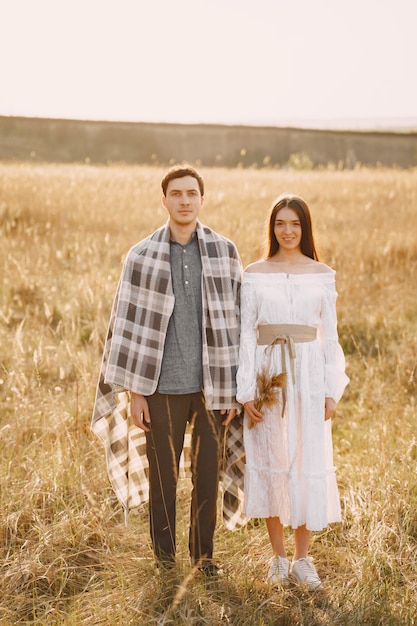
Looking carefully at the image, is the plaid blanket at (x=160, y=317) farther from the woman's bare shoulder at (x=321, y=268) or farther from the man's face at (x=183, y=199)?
the woman's bare shoulder at (x=321, y=268)

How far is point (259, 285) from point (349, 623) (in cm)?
143

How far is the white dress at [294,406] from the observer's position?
3.10 meters

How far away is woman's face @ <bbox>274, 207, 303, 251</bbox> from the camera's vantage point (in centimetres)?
319

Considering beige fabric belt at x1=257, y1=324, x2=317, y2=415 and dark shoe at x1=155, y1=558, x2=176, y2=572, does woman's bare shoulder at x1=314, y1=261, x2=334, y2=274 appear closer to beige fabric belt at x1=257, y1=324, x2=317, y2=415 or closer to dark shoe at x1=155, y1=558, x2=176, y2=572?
beige fabric belt at x1=257, y1=324, x2=317, y2=415

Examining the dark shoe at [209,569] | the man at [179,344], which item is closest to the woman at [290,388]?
the man at [179,344]

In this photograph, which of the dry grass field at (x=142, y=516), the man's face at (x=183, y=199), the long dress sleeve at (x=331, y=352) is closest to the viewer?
the dry grass field at (x=142, y=516)

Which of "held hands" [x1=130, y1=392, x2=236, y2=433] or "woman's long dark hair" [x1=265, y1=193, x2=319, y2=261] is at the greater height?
"woman's long dark hair" [x1=265, y1=193, x2=319, y2=261]

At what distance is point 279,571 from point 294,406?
2.39 feet

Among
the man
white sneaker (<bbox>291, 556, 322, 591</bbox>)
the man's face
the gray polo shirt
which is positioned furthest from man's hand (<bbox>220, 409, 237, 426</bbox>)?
the man's face

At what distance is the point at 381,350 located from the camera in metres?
5.95

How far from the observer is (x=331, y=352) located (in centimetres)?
316

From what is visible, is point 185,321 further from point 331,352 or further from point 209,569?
point 209,569

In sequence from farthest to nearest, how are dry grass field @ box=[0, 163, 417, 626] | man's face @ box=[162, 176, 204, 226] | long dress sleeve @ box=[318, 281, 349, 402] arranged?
long dress sleeve @ box=[318, 281, 349, 402]
man's face @ box=[162, 176, 204, 226]
dry grass field @ box=[0, 163, 417, 626]

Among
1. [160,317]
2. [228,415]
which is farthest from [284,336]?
[160,317]
